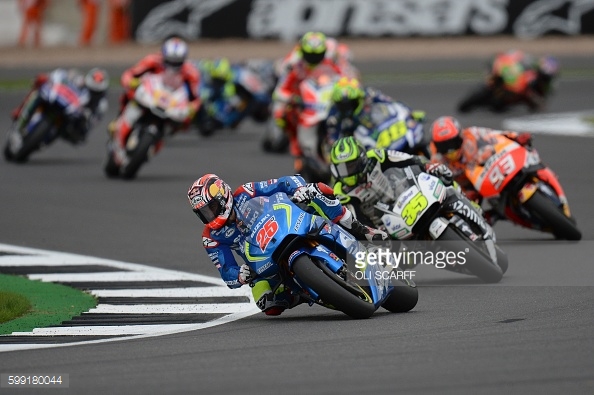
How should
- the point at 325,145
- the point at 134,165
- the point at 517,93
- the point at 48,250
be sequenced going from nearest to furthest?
the point at 48,250 → the point at 325,145 → the point at 134,165 → the point at 517,93

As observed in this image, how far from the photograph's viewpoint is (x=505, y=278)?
1235cm

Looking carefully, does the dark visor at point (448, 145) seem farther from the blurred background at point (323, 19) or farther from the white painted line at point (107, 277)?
the blurred background at point (323, 19)

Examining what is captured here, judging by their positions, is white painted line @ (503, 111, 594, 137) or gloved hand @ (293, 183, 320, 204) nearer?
gloved hand @ (293, 183, 320, 204)

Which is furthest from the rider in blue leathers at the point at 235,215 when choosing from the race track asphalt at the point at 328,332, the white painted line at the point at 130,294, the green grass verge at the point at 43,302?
the green grass verge at the point at 43,302

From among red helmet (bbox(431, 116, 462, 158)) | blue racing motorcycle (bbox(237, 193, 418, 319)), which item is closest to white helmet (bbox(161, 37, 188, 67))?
red helmet (bbox(431, 116, 462, 158))

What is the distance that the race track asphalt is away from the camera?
7.84 metres

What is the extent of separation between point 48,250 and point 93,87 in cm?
762

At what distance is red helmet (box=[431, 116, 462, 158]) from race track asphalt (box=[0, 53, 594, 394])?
1.19m

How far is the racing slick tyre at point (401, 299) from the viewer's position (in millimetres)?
10547

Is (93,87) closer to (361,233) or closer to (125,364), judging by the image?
(361,233)

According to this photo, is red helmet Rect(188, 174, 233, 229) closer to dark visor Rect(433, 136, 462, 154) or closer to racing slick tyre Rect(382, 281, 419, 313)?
racing slick tyre Rect(382, 281, 419, 313)

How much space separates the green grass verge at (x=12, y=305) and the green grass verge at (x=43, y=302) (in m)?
0.04

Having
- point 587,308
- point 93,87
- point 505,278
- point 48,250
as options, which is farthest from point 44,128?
point 587,308

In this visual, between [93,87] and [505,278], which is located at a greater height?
[93,87]
